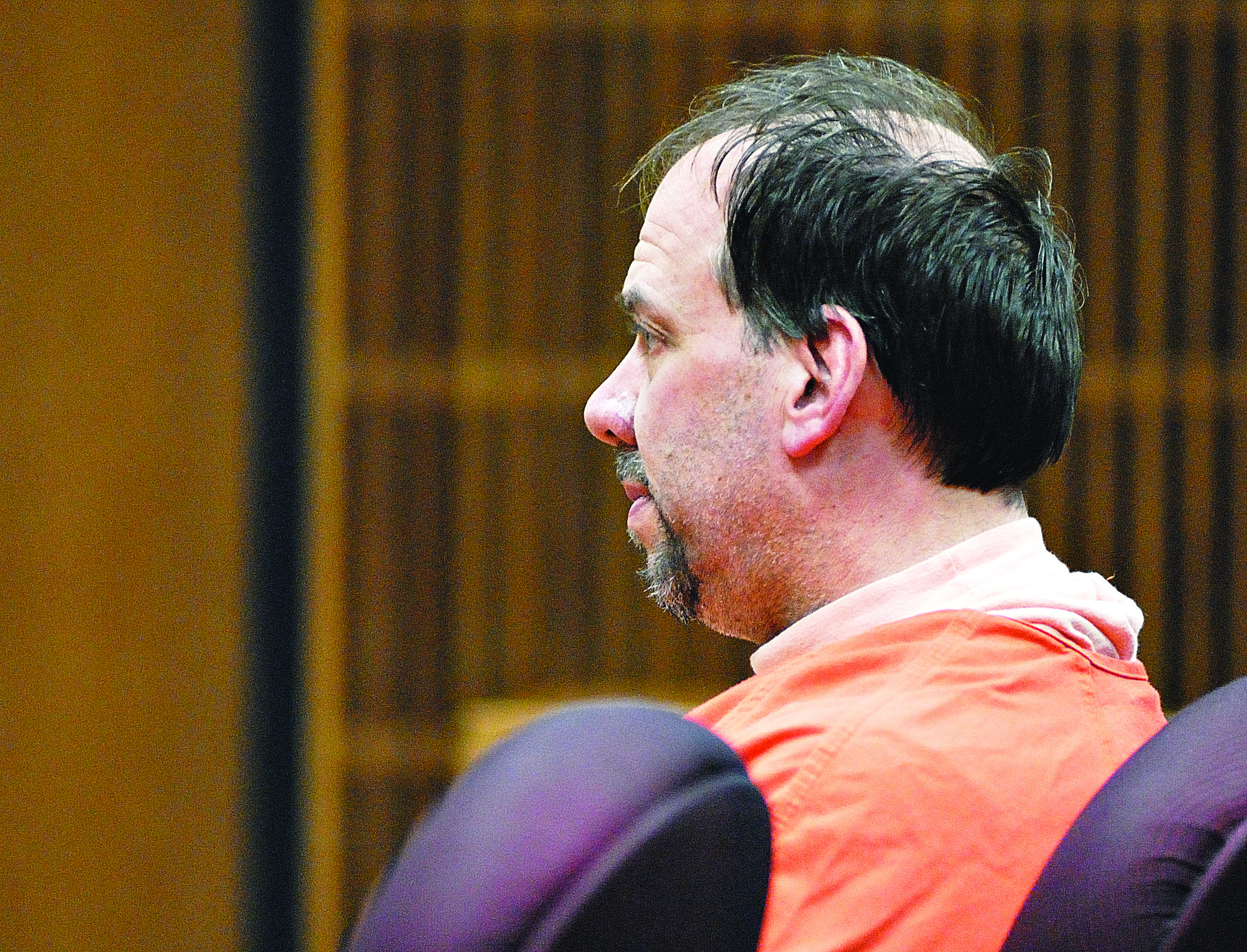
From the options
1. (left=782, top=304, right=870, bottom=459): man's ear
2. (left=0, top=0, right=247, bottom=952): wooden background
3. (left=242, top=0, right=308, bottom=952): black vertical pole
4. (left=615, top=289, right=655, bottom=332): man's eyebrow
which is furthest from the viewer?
(left=242, top=0, right=308, bottom=952): black vertical pole

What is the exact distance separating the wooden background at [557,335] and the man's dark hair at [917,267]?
1.95 meters

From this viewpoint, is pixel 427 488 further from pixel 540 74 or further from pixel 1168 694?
pixel 1168 694

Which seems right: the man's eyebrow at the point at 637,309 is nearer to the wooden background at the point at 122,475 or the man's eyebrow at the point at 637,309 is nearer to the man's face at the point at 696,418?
the man's face at the point at 696,418

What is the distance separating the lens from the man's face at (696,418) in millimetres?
952

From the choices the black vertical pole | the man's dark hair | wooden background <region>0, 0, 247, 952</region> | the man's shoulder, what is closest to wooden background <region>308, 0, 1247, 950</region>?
the black vertical pole

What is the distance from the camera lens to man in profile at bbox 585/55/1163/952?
769 mm

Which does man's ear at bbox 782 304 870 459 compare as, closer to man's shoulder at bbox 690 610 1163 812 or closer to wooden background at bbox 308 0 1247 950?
man's shoulder at bbox 690 610 1163 812

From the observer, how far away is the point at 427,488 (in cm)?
295

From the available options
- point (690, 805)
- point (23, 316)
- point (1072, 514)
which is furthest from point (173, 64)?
point (690, 805)

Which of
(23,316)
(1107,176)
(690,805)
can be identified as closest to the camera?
(690,805)

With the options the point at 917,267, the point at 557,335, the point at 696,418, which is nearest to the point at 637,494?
the point at 696,418

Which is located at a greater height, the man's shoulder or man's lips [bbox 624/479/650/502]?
man's lips [bbox 624/479/650/502]

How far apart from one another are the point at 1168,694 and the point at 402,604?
1.55m

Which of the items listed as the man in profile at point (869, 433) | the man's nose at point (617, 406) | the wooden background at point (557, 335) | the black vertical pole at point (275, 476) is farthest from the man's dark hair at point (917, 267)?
the black vertical pole at point (275, 476)
